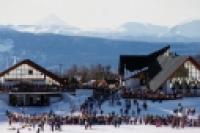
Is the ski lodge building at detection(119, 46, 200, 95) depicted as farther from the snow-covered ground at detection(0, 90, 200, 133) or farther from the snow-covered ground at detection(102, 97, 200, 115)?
the snow-covered ground at detection(0, 90, 200, 133)

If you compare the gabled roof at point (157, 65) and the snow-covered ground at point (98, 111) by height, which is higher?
the gabled roof at point (157, 65)

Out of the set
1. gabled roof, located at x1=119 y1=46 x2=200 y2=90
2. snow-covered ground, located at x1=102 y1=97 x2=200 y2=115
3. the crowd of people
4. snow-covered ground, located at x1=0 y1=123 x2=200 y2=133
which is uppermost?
gabled roof, located at x1=119 y1=46 x2=200 y2=90

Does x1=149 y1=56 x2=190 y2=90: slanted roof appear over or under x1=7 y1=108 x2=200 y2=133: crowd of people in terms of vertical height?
over

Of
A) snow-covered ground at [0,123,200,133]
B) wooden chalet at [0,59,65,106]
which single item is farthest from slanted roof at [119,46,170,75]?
snow-covered ground at [0,123,200,133]

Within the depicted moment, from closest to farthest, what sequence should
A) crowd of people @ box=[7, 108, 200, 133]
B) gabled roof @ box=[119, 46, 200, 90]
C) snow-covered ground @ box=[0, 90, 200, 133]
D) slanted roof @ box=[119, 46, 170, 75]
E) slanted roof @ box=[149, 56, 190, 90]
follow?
snow-covered ground @ box=[0, 90, 200, 133] → crowd of people @ box=[7, 108, 200, 133] → slanted roof @ box=[149, 56, 190, 90] → gabled roof @ box=[119, 46, 200, 90] → slanted roof @ box=[119, 46, 170, 75]

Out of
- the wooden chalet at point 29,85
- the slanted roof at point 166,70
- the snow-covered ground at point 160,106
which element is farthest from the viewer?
the slanted roof at point 166,70

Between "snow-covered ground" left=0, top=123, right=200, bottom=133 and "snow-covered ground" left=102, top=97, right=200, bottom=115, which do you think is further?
"snow-covered ground" left=102, top=97, right=200, bottom=115

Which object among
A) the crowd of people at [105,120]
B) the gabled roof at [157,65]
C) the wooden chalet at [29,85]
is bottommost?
the crowd of people at [105,120]

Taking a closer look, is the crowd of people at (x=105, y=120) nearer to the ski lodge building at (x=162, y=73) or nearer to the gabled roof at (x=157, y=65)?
the ski lodge building at (x=162, y=73)

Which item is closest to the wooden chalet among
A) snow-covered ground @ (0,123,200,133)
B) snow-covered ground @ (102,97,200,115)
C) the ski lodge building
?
snow-covered ground @ (102,97,200,115)

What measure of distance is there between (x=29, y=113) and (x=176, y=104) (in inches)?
508

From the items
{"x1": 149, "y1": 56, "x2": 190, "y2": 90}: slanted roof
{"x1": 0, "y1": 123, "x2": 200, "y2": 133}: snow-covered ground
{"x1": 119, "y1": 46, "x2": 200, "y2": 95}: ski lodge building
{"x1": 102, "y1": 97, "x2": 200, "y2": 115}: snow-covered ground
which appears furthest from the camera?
{"x1": 149, "y1": 56, "x2": 190, "y2": 90}: slanted roof

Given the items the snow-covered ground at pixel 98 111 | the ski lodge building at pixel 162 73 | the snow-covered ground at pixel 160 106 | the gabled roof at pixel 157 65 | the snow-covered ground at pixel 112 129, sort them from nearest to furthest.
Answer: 1. the snow-covered ground at pixel 112 129
2. the snow-covered ground at pixel 98 111
3. the snow-covered ground at pixel 160 106
4. the ski lodge building at pixel 162 73
5. the gabled roof at pixel 157 65

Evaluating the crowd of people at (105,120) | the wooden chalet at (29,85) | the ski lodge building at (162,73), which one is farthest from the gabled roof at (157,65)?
the crowd of people at (105,120)
